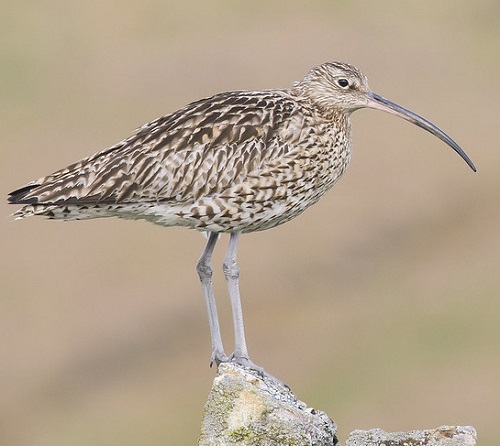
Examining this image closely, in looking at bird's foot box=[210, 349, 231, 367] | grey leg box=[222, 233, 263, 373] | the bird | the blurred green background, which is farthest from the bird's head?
the blurred green background

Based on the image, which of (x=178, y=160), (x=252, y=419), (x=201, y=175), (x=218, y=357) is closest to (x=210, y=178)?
(x=201, y=175)

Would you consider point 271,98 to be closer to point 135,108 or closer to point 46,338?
point 46,338

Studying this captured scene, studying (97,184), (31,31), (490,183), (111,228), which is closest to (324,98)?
(97,184)

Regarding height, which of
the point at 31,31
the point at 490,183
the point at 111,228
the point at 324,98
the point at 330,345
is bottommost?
the point at 324,98

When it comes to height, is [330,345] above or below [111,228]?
below

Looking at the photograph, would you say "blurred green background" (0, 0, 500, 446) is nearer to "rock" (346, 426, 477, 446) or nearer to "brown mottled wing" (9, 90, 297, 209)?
"brown mottled wing" (9, 90, 297, 209)

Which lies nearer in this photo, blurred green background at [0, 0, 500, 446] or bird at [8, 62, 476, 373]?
bird at [8, 62, 476, 373]

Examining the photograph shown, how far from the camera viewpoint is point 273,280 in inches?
1756

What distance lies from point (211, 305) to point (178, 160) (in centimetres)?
141

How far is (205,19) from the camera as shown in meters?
65.1

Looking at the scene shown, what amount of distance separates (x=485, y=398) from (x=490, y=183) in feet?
46.8

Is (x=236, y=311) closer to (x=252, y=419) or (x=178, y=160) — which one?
(x=178, y=160)

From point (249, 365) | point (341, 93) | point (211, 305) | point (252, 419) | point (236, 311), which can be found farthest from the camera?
point (341, 93)

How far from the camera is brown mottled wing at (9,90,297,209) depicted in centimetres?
1636
